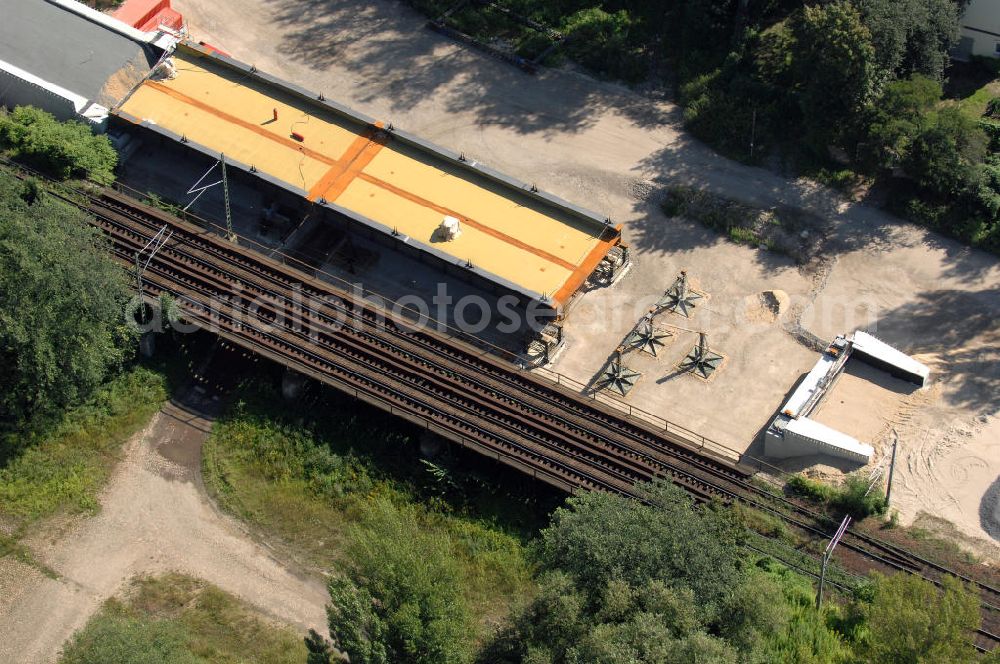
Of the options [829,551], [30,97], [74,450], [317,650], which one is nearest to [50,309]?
[74,450]

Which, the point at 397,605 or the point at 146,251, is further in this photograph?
the point at 146,251

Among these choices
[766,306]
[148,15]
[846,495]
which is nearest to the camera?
[846,495]

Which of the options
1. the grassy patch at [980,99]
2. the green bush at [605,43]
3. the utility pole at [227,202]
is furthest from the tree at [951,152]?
the utility pole at [227,202]

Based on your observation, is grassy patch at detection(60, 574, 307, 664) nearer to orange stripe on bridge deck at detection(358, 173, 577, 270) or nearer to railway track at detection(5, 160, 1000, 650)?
railway track at detection(5, 160, 1000, 650)

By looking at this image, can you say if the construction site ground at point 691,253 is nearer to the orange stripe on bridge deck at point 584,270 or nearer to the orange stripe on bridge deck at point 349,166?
the orange stripe on bridge deck at point 584,270

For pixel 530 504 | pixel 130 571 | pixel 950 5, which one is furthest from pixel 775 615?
pixel 950 5

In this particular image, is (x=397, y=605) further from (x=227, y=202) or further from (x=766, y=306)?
(x=766, y=306)

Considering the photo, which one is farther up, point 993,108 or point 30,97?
point 993,108

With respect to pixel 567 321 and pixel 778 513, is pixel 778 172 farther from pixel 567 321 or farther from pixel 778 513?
pixel 778 513
